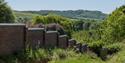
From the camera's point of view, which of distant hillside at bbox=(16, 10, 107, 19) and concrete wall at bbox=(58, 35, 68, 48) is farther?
distant hillside at bbox=(16, 10, 107, 19)

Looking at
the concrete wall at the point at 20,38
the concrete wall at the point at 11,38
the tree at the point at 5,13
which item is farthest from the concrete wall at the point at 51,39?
the tree at the point at 5,13

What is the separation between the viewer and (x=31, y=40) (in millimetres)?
21094

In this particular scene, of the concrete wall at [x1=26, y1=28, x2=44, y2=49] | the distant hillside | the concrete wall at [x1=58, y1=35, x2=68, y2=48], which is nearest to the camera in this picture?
the concrete wall at [x1=26, y1=28, x2=44, y2=49]

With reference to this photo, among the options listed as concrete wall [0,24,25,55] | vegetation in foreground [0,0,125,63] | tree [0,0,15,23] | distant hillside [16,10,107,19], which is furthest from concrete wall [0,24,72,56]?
distant hillside [16,10,107,19]

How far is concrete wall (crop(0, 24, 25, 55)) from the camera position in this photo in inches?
674

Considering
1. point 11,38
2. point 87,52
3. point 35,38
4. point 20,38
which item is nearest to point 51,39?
point 35,38

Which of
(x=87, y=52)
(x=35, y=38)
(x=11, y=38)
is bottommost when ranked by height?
(x=87, y=52)

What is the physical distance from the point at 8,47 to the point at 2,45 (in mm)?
564

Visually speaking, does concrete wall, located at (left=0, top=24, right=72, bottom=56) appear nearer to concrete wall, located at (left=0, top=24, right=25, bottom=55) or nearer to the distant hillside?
concrete wall, located at (left=0, top=24, right=25, bottom=55)

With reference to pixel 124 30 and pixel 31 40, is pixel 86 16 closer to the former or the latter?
pixel 124 30

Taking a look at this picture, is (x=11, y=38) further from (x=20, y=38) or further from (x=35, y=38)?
(x=35, y=38)

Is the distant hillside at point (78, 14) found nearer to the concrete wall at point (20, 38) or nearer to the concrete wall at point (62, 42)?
the concrete wall at point (62, 42)

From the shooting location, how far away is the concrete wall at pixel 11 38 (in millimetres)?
17125

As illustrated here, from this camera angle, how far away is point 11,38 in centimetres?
1795
